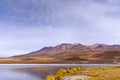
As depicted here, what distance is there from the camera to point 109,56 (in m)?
179

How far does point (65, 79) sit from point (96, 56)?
175m

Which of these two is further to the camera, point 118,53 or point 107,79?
point 118,53

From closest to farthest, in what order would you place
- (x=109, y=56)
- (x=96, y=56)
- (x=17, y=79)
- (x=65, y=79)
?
1. (x=65, y=79)
2. (x=17, y=79)
3. (x=109, y=56)
4. (x=96, y=56)

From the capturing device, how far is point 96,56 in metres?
192

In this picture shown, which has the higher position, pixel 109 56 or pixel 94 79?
pixel 109 56

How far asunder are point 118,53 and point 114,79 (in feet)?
561

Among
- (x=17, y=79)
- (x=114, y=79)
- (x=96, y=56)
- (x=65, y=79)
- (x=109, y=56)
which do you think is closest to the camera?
(x=114, y=79)

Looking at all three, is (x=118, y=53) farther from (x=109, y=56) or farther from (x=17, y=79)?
(x=17, y=79)

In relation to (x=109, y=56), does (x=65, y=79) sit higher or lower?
lower

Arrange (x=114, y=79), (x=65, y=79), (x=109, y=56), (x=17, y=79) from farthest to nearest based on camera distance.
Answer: (x=109, y=56)
(x=17, y=79)
(x=65, y=79)
(x=114, y=79)

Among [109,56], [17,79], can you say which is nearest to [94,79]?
[17,79]

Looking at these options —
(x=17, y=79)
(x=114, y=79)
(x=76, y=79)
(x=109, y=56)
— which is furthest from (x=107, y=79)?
(x=109, y=56)

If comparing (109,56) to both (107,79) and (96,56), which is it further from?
(107,79)

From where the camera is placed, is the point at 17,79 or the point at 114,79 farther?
the point at 17,79
